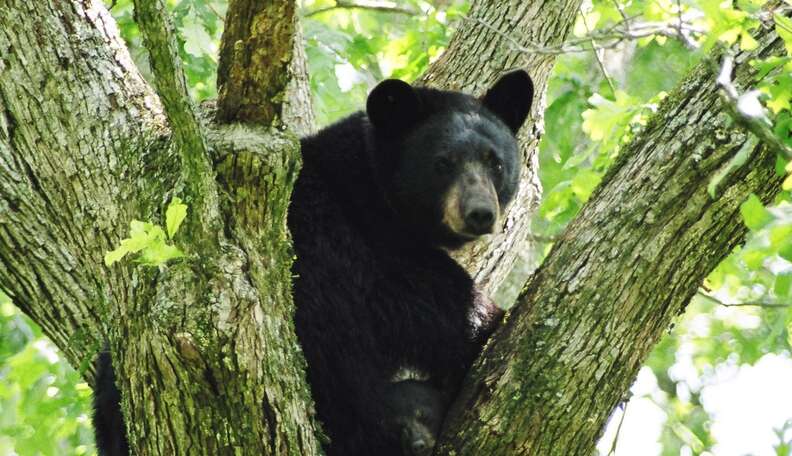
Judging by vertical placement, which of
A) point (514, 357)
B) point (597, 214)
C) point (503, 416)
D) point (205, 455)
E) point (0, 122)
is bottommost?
point (205, 455)

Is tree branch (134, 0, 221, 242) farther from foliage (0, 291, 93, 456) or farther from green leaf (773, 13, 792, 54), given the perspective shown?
foliage (0, 291, 93, 456)

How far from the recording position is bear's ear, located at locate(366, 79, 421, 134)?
240 inches

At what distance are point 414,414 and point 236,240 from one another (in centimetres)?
166

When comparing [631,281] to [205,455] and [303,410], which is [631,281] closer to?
[303,410]

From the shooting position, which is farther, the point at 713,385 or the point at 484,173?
the point at 713,385

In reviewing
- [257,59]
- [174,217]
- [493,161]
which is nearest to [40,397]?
[493,161]

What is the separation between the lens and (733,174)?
4.31m

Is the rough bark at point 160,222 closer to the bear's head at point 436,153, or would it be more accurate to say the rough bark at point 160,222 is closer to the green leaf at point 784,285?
the green leaf at point 784,285

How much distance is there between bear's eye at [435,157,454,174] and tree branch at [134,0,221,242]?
2714mm

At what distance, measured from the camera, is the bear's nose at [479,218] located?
579 centimetres

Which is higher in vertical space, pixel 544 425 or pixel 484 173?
pixel 484 173

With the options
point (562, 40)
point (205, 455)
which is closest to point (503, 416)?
point (205, 455)

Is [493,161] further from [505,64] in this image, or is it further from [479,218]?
[505,64]

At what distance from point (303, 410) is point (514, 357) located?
106 cm
